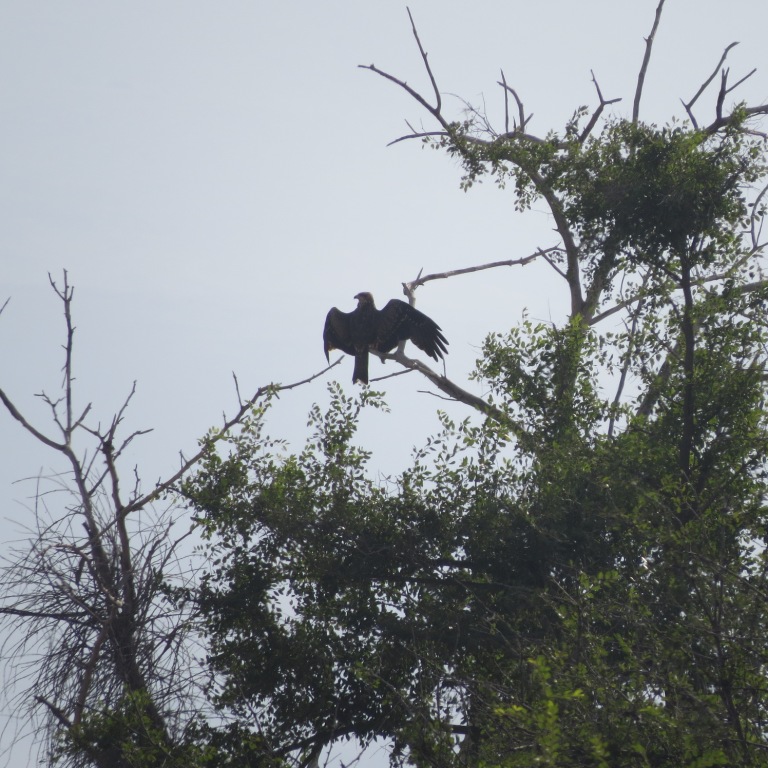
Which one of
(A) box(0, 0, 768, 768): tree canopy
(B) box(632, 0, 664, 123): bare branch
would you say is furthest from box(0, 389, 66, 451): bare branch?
(B) box(632, 0, 664, 123): bare branch

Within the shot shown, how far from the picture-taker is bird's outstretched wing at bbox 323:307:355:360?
1082cm

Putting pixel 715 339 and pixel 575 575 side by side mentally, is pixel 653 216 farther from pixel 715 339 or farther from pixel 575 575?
pixel 575 575

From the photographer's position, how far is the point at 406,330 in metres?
10.4

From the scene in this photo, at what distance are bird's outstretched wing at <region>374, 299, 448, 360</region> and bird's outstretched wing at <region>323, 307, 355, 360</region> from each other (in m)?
0.42

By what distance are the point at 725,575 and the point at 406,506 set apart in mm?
3385

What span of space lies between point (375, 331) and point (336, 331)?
0.55 meters

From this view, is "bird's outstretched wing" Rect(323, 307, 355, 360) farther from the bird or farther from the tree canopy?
the tree canopy

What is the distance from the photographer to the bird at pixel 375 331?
10258 mm

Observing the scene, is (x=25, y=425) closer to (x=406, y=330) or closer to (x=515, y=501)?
(x=515, y=501)

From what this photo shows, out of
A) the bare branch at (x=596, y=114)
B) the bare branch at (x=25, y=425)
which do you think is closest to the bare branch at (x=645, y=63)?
the bare branch at (x=596, y=114)

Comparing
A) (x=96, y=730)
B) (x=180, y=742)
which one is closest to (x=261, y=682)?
(x=180, y=742)

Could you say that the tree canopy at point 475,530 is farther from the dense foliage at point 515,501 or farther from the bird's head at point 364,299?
the bird's head at point 364,299

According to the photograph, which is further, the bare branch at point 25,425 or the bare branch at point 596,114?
the bare branch at point 596,114

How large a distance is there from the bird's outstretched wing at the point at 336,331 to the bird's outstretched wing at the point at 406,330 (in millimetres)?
420
